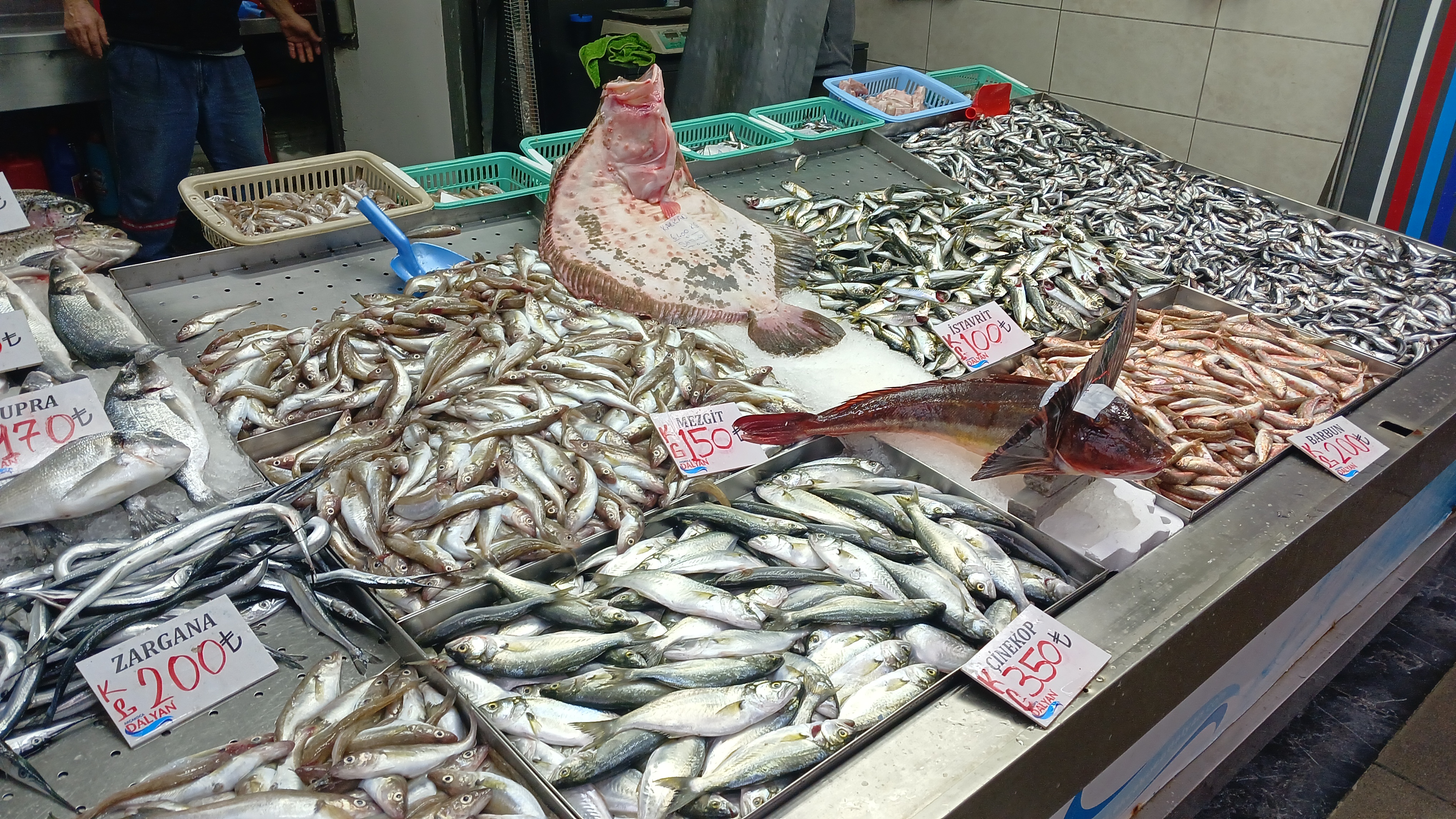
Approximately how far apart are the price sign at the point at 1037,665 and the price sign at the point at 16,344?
2.24m

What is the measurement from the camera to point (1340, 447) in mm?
2314

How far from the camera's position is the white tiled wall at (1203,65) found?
6.15 m

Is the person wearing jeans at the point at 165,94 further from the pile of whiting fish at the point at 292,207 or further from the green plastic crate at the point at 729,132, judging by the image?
the green plastic crate at the point at 729,132

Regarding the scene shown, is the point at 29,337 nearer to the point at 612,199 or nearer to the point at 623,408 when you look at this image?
the point at 623,408

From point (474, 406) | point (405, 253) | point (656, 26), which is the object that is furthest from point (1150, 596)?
point (656, 26)

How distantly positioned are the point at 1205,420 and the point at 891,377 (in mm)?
953

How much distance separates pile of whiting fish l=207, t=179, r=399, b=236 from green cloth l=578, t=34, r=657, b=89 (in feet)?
10.0

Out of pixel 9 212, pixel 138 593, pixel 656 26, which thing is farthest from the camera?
pixel 656 26

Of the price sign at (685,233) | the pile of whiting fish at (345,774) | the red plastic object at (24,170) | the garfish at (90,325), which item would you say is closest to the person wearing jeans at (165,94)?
the red plastic object at (24,170)

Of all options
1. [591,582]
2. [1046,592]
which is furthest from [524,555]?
[1046,592]

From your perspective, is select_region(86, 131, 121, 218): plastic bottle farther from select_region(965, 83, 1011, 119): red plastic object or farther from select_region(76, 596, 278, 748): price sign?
select_region(965, 83, 1011, 119): red plastic object

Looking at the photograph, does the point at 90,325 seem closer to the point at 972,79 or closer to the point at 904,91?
the point at 904,91

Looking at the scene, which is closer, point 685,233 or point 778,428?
point 778,428

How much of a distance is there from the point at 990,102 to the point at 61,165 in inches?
220
